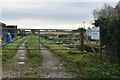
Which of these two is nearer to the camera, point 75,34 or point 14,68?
point 14,68

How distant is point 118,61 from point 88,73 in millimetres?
2811

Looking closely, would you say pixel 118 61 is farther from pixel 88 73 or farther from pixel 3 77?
pixel 3 77

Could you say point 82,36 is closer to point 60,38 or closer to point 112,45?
point 60,38

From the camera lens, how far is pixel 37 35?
66.9 feet

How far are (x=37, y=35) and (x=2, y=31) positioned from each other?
2.36 metres

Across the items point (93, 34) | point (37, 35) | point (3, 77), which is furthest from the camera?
point (37, 35)

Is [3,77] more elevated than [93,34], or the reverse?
[93,34]

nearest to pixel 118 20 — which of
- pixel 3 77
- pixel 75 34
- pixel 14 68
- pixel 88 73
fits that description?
pixel 88 73

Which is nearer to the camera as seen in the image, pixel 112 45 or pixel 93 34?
pixel 112 45

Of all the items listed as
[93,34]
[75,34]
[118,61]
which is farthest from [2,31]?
[118,61]

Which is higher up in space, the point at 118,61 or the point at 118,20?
the point at 118,20

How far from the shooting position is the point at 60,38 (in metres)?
Result: 23.8

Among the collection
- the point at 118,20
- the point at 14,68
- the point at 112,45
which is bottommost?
the point at 14,68

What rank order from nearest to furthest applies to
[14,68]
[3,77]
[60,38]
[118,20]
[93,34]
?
[3,77] < [14,68] < [118,20] < [93,34] < [60,38]
